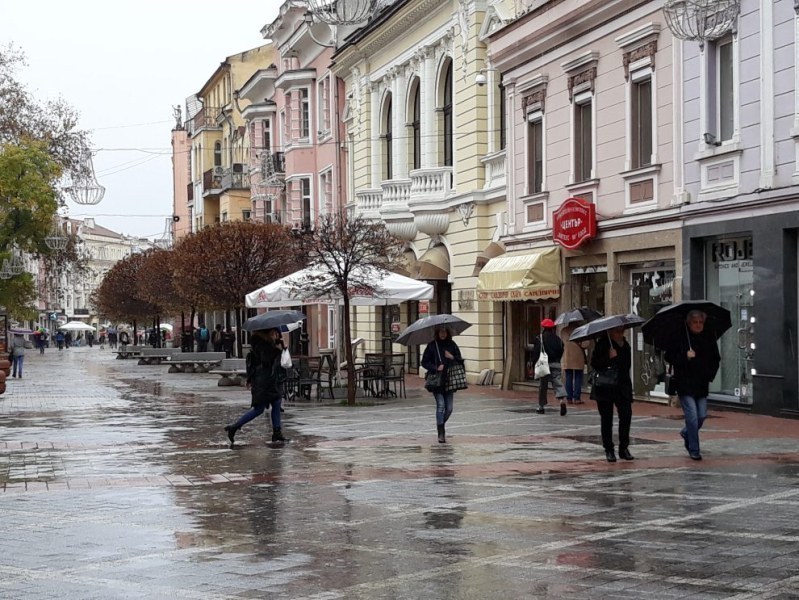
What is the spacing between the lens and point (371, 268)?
1024 inches

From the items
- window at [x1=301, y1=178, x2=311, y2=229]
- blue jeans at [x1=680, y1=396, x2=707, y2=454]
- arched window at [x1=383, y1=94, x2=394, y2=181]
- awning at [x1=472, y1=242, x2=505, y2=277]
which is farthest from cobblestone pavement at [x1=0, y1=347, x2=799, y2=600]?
window at [x1=301, y1=178, x2=311, y2=229]

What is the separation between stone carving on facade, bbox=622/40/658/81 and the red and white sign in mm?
2750

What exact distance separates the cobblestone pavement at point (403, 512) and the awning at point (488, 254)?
10.3 m

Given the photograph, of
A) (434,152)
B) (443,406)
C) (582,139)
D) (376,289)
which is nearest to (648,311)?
(582,139)

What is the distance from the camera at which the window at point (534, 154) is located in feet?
94.0

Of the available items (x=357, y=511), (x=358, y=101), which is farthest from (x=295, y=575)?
(x=358, y=101)

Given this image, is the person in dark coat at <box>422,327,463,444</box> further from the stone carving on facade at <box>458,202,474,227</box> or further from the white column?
the white column

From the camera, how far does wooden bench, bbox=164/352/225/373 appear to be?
46.3m

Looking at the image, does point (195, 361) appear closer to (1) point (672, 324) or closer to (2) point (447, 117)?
(2) point (447, 117)

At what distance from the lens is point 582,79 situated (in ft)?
85.6

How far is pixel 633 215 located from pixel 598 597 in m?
17.0

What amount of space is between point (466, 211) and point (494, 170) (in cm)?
148

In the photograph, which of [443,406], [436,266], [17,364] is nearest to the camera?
[443,406]

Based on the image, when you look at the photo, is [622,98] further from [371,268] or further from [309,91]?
[309,91]
